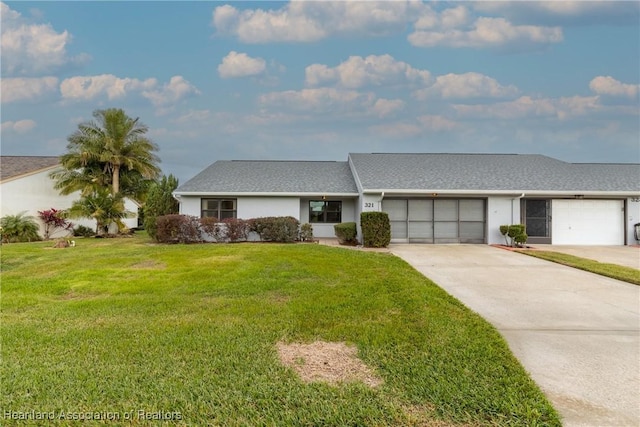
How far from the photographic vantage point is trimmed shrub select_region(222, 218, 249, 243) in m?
15.1

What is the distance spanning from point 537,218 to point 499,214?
6.11 feet

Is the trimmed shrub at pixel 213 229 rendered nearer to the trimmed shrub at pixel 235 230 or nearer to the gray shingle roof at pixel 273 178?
the trimmed shrub at pixel 235 230

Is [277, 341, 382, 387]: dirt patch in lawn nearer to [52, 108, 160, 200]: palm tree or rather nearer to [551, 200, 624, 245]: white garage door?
[551, 200, 624, 245]: white garage door

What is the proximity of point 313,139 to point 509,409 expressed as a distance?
82.3 feet

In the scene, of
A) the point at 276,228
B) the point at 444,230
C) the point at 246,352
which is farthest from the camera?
the point at 444,230

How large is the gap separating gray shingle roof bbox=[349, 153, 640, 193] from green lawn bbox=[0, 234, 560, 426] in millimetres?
9425

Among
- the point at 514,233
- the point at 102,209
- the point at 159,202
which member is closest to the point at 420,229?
the point at 514,233

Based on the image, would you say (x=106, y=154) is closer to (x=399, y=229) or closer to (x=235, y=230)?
(x=235, y=230)

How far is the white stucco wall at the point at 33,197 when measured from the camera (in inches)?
706

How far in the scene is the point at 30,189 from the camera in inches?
746

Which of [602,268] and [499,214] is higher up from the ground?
[499,214]

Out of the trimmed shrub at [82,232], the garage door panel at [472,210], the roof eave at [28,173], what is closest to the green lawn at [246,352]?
the garage door panel at [472,210]

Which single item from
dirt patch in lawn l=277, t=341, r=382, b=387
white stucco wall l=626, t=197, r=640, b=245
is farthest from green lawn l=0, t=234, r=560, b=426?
white stucco wall l=626, t=197, r=640, b=245

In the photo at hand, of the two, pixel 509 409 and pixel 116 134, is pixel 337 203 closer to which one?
pixel 116 134
